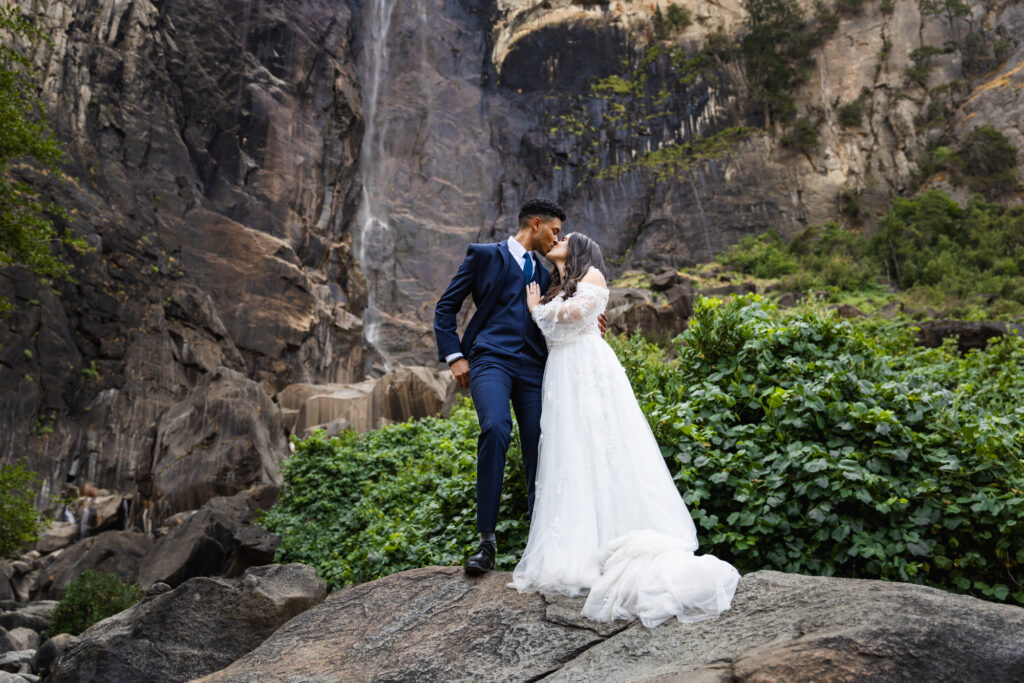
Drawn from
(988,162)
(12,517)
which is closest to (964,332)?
(12,517)

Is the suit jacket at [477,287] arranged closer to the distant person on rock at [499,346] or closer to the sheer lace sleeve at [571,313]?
the distant person on rock at [499,346]

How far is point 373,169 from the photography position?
41.0 metres

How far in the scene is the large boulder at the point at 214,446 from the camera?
16.5 metres

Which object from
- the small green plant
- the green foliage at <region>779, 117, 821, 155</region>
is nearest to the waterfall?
the small green plant

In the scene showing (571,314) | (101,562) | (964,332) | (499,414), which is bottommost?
(101,562)

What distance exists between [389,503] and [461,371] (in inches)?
210

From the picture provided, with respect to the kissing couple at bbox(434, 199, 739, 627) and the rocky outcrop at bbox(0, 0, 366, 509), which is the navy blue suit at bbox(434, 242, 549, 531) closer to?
the kissing couple at bbox(434, 199, 739, 627)

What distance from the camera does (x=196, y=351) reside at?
974 inches

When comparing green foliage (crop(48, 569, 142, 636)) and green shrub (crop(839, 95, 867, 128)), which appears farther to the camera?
green shrub (crop(839, 95, 867, 128))

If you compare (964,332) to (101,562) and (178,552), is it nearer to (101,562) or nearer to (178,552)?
(178,552)

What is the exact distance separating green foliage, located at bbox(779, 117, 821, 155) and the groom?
41180 millimetres

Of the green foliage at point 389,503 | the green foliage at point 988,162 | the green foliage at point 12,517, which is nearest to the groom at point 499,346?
the green foliage at point 389,503

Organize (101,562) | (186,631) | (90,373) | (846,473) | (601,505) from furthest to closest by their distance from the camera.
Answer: (90,373)
(101,562)
(186,631)
(846,473)
(601,505)

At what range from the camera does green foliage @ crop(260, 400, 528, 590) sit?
5797mm
